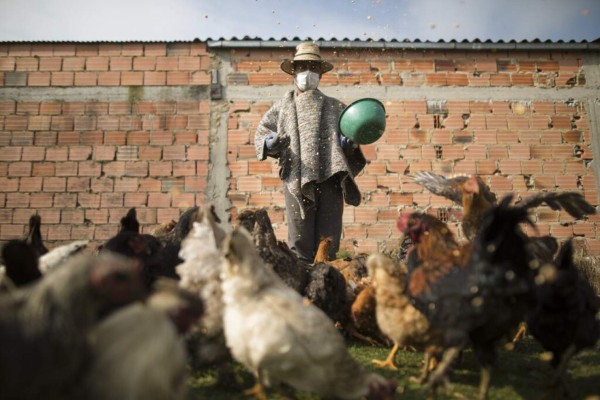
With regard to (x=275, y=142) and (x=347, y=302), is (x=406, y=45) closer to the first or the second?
(x=275, y=142)

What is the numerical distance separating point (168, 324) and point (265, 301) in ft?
2.96

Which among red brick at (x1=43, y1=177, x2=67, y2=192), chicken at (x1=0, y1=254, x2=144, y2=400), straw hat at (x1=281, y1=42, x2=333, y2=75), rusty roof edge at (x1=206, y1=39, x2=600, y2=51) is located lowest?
chicken at (x1=0, y1=254, x2=144, y2=400)

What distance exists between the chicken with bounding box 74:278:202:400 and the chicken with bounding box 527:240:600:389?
1.97m

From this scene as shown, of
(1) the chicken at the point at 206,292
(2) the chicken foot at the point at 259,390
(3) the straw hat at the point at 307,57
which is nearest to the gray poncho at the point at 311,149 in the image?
(3) the straw hat at the point at 307,57

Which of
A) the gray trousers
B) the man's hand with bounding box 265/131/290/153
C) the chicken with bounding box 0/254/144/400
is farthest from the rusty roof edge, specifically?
the chicken with bounding box 0/254/144/400

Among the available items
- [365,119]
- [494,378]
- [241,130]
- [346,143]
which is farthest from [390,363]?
[241,130]

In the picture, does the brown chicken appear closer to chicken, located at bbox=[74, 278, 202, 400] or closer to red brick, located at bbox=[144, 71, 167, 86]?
chicken, located at bbox=[74, 278, 202, 400]

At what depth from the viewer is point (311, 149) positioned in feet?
19.0

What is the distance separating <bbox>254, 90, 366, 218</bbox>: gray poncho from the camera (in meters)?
5.74

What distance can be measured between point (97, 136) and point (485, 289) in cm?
717

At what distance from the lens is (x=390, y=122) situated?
830 centimetres

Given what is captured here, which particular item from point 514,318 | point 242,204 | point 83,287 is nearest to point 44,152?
point 242,204

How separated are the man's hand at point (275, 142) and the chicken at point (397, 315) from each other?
7.74 feet

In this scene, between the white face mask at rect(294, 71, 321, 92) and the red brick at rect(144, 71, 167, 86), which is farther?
the red brick at rect(144, 71, 167, 86)
